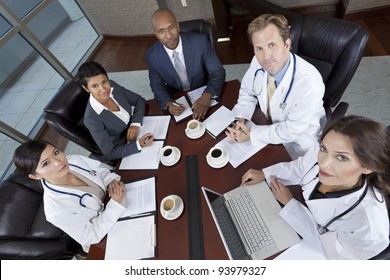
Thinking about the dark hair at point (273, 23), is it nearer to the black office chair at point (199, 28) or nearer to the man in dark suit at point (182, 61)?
the man in dark suit at point (182, 61)

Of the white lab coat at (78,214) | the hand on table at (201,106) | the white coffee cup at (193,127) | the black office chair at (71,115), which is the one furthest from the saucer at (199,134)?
the black office chair at (71,115)

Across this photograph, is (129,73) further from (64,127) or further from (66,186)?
(66,186)

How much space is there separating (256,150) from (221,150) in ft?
0.71

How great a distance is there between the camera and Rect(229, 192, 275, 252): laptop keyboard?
3.47 feet

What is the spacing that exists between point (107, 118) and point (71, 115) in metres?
0.29

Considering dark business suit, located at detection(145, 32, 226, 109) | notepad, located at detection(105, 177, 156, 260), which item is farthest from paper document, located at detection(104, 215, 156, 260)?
dark business suit, located at detection(145, 32, 226, 109)

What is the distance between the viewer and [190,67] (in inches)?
78.6

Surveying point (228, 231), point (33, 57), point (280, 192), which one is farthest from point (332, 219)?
point (33, 57)

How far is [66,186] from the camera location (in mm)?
1287

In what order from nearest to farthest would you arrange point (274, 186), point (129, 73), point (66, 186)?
point (274, 186) → point (66, 186) → point (129, 73)

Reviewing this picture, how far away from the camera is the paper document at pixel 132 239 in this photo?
44.5 inches

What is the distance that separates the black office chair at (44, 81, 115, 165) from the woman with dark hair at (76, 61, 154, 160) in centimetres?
16

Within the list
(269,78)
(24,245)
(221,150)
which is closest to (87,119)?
(24,245)

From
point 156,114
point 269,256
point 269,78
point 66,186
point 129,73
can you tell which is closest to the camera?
point 269,256
